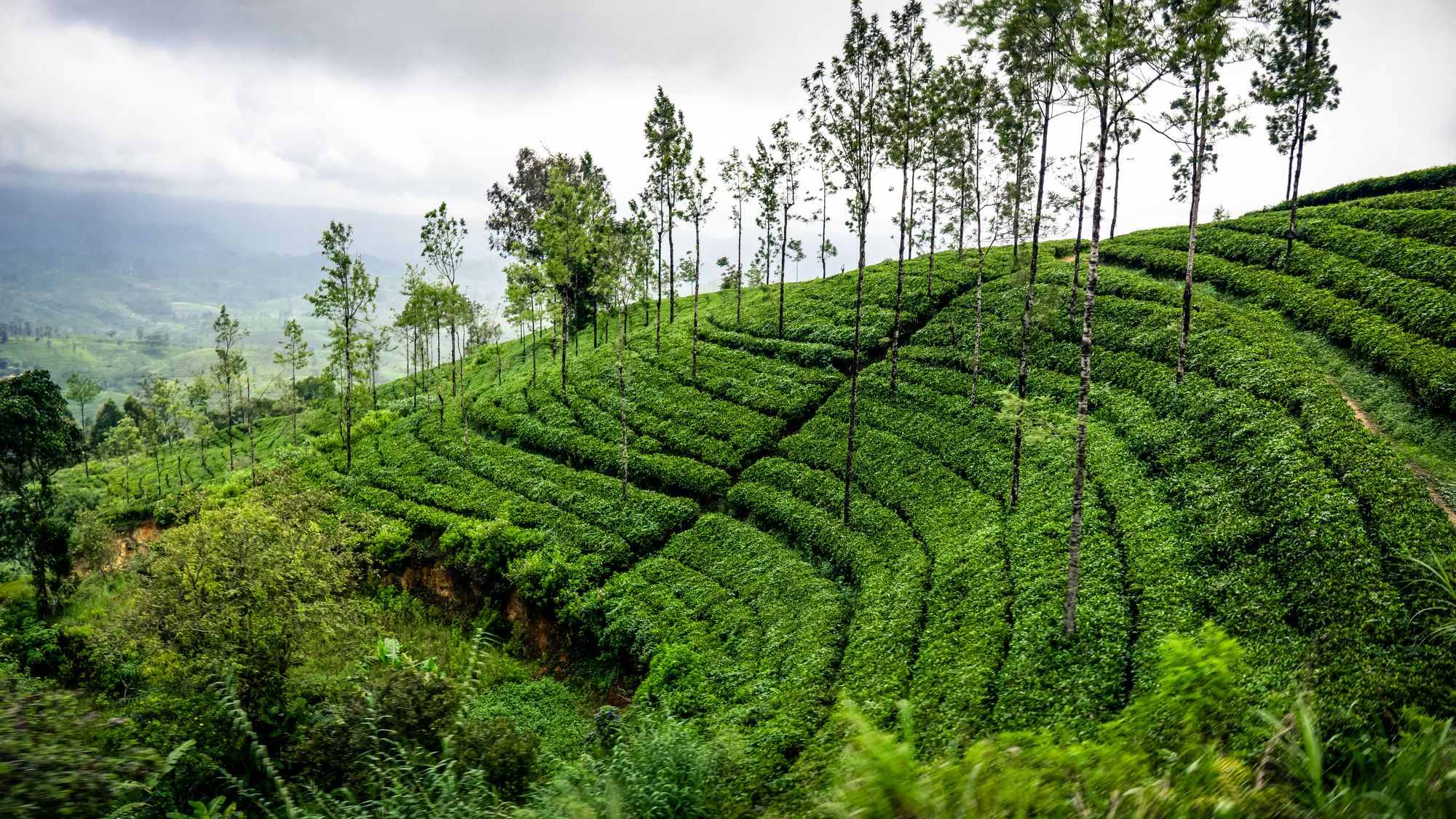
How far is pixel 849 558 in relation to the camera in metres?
26.8

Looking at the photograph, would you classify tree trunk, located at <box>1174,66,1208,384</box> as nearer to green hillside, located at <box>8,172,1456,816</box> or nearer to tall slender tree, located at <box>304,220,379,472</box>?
green hillside, located at <box>8,172,1456,816</box>

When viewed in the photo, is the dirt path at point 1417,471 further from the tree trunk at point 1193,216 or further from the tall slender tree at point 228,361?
the tall slender tree at point 228,361

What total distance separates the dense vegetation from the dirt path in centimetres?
16

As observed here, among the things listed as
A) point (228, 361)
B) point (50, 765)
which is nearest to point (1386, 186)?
point (50, 765)

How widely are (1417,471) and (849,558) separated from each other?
18.4 m

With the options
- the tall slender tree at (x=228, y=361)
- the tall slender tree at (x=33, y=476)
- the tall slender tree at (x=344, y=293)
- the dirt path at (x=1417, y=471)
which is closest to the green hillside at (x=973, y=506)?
the dirt path at (x=1417, y=471)

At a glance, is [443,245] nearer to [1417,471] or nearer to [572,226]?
[572,226]

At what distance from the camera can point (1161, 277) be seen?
41.7 m

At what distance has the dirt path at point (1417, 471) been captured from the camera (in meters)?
17.1

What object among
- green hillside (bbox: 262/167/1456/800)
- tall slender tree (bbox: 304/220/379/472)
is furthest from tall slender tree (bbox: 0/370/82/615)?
green hillside (bbox: 262/167/1456/800)

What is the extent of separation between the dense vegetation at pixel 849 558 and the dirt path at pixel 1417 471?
0.51ft

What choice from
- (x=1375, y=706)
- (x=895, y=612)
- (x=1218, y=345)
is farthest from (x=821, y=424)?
(x=1375, y=706)

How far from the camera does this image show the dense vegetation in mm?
9289

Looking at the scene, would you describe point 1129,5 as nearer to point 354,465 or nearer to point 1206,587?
point 1206,587
